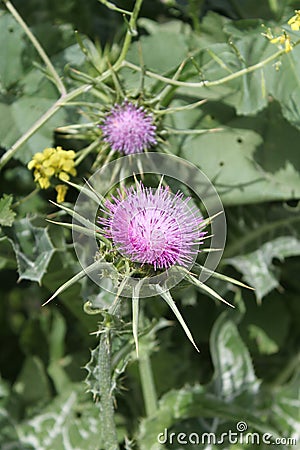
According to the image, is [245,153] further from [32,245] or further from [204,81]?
[32,245]

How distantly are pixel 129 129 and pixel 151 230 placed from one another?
24 cm

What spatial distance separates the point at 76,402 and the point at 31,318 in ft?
0.93

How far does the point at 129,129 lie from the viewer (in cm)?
100

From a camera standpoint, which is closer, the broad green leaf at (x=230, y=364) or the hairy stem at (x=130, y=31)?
the hairy stem at (x=130, y=31)

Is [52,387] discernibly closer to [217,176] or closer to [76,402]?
[76,402]

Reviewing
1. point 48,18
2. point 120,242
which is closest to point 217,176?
point 120,242

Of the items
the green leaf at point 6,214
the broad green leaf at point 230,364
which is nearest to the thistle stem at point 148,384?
the broad green leaf at point 230,364

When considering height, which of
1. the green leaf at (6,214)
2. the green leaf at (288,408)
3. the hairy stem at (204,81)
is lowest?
the green leaf at (288,408)

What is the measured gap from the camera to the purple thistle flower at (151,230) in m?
0.80

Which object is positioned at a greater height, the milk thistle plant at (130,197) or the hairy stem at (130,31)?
the hairy stem at (130,31)

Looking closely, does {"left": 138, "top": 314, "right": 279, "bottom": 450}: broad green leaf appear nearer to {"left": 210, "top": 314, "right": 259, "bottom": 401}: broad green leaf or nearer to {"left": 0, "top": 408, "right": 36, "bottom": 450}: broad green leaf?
{"left": 210, "top": 314, "right": 259, "bottom": 401}: broad green leaf

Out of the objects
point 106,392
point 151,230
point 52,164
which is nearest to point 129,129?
point 52,164

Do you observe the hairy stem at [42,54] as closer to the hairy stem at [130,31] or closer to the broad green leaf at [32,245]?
the hairy stem at [130,31]

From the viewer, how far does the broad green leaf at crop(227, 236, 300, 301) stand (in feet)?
4.25
